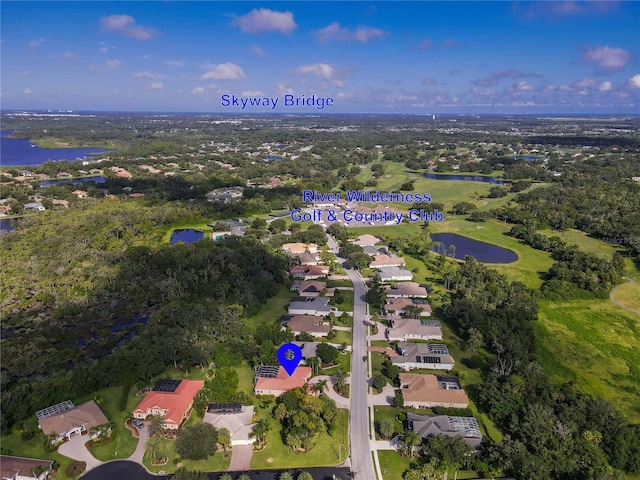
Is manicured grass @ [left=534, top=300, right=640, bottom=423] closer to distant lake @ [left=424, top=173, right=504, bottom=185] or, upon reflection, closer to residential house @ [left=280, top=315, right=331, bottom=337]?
residential house @ [left=280, top=315, right=331, bottom=337]

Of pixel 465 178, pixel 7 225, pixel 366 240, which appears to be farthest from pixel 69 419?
pixel 465 178

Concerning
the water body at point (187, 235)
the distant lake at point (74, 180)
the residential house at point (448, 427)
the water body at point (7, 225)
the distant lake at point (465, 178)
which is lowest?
the residential house at point (448, 427)

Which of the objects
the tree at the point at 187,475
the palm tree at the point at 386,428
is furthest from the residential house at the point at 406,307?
the tree at the point at 187,475

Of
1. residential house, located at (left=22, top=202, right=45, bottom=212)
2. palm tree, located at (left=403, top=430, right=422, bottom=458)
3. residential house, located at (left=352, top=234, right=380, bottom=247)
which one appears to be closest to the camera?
palm tree, located at (left=403, top=430, right=422, bottom=458)

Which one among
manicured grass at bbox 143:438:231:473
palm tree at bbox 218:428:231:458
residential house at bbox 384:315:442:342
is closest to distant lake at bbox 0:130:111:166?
manicured grass at bbox 143:438:231:473

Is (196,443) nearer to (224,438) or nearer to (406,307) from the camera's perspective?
(224,438)

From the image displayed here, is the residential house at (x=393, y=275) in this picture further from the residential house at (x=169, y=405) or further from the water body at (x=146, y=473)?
the water body at (x=146, y=473)

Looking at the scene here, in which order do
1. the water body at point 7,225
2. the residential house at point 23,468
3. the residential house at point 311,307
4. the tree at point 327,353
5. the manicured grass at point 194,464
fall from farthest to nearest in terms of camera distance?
the water body at point 7,225 → the residential house at point 311,307 → the tree at point 327,353 → the manicured grass at point 194,464 → the residential house at point 23,468
